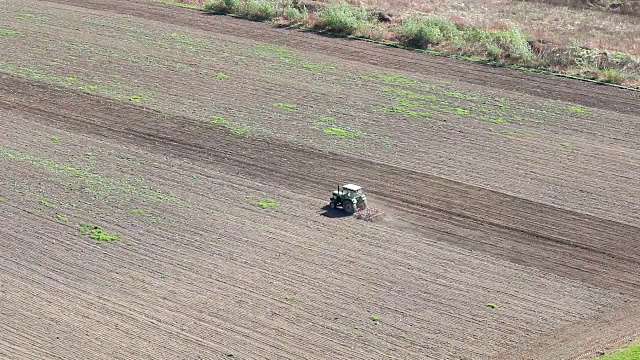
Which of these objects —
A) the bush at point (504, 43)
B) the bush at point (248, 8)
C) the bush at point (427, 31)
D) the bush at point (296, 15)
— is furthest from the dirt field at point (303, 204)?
the bush at point (248, 8)

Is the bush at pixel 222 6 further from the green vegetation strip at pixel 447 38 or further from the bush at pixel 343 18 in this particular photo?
the bush at pixel 343 18

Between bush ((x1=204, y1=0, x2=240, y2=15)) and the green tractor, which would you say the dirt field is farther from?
bush ((x1=204, y1=0, x2=240, y2=15))

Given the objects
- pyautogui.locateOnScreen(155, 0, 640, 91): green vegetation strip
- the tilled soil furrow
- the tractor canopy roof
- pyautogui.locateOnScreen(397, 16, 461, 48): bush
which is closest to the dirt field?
the tilled soil furrow

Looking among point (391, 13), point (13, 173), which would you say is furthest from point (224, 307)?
point (391, 13)

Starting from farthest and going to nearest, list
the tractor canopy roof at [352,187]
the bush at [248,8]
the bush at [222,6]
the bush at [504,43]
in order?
the bush at [222,6] < the bush at [248,8] < the bush at [504,43] < the tractor canopy roof at [352,187]

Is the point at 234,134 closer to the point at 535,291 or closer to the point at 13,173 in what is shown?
the point at 13,173

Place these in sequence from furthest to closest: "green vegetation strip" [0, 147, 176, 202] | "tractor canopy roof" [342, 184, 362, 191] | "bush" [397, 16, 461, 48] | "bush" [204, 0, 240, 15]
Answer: "bush" [204, 0, 240, 15] → "bush" [397, 16, 461, 48] → "green vegetation strip" [0, 147, 176, 202] → "tractor canopy roof" [342, 184, 362, 191]
